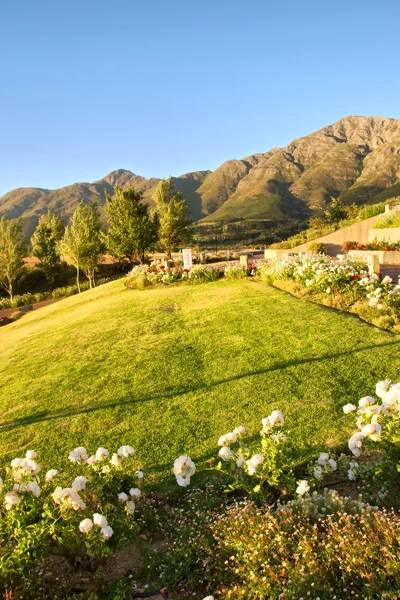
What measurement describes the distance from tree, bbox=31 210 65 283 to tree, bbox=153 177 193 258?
12.8 m

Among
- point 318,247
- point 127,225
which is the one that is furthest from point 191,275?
point 127,225

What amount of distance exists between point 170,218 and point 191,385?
25158mm

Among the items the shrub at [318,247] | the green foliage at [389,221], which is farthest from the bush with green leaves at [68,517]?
the shrub at [318,247]

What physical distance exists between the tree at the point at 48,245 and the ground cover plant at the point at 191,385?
30902 millimetres

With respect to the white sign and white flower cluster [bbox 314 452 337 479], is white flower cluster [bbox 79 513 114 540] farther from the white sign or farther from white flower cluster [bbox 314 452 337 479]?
the white sign

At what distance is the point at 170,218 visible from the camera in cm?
3027

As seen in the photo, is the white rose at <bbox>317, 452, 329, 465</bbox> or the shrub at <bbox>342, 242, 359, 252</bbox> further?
the shrub at <bbox>342, 242, 359, 252</bbox>

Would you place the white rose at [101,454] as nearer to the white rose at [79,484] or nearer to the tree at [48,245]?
the white rose at [79,484]

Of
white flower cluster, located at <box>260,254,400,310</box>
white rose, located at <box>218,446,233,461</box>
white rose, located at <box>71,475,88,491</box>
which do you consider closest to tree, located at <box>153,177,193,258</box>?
white flower cluster, located at <box>260,254,400,310</box>

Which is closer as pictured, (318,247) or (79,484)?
(79,484)

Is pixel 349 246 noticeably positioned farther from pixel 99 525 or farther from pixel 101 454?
pixel 99 525

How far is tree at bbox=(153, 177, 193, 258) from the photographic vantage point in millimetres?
30422

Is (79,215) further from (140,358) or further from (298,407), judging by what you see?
(298,407)

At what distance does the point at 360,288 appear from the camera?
33.2 feet
